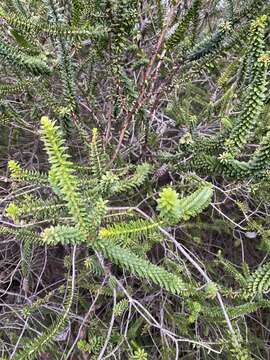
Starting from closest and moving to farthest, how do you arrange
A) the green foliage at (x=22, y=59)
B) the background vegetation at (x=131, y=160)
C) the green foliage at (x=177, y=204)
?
1. the green foliage at (x=177, y=204)
2. the background vegetation at (x=131, y=160)
3. the green foliage at (x=22, y=59)

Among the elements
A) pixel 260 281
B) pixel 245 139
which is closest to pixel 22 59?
pixel 245 139

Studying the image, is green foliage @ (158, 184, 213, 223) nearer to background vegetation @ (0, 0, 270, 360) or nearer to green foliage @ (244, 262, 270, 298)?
background vegetation @ (0, 0, 270, 360)

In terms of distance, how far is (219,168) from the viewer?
1.26 meters

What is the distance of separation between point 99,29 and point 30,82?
32 cm

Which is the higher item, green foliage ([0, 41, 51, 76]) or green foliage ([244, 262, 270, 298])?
green foliage ([0, 41, 51, 76])

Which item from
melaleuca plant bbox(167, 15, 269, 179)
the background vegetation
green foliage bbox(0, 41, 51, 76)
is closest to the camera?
the background vegetation

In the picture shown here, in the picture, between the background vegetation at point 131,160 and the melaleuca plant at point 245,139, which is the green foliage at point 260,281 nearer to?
the background vegetation at point 131,160

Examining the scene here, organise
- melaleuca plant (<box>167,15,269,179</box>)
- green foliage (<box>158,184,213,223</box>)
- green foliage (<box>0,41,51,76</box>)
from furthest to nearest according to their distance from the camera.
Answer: green foliage (<box>0,41,51,76</box>), melaleuca plant (<box>167,15,269,179</box>), green foliage (<box>158,184,213,223</box>)

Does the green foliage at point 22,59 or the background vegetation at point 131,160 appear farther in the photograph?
the green foliage at point 22,59

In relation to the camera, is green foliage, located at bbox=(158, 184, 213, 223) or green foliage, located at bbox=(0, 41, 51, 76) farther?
green foliage, located at bbox=(0, 41, 51, 76)

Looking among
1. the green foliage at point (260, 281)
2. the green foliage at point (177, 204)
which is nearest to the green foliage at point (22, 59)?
the green foliage at point (177, 204)

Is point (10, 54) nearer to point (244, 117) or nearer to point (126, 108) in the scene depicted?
point (126, 108)

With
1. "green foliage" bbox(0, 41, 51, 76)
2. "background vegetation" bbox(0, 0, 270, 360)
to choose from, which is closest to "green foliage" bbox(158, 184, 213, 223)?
"background vegetation" bbox(0, 0, 270, 360)

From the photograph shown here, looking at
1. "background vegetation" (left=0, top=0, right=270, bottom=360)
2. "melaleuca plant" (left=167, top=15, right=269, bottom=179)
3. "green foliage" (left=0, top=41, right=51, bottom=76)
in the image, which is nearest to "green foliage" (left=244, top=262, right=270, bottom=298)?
"background vegetation" (left=0, top=0, right=270, bottom=360)
